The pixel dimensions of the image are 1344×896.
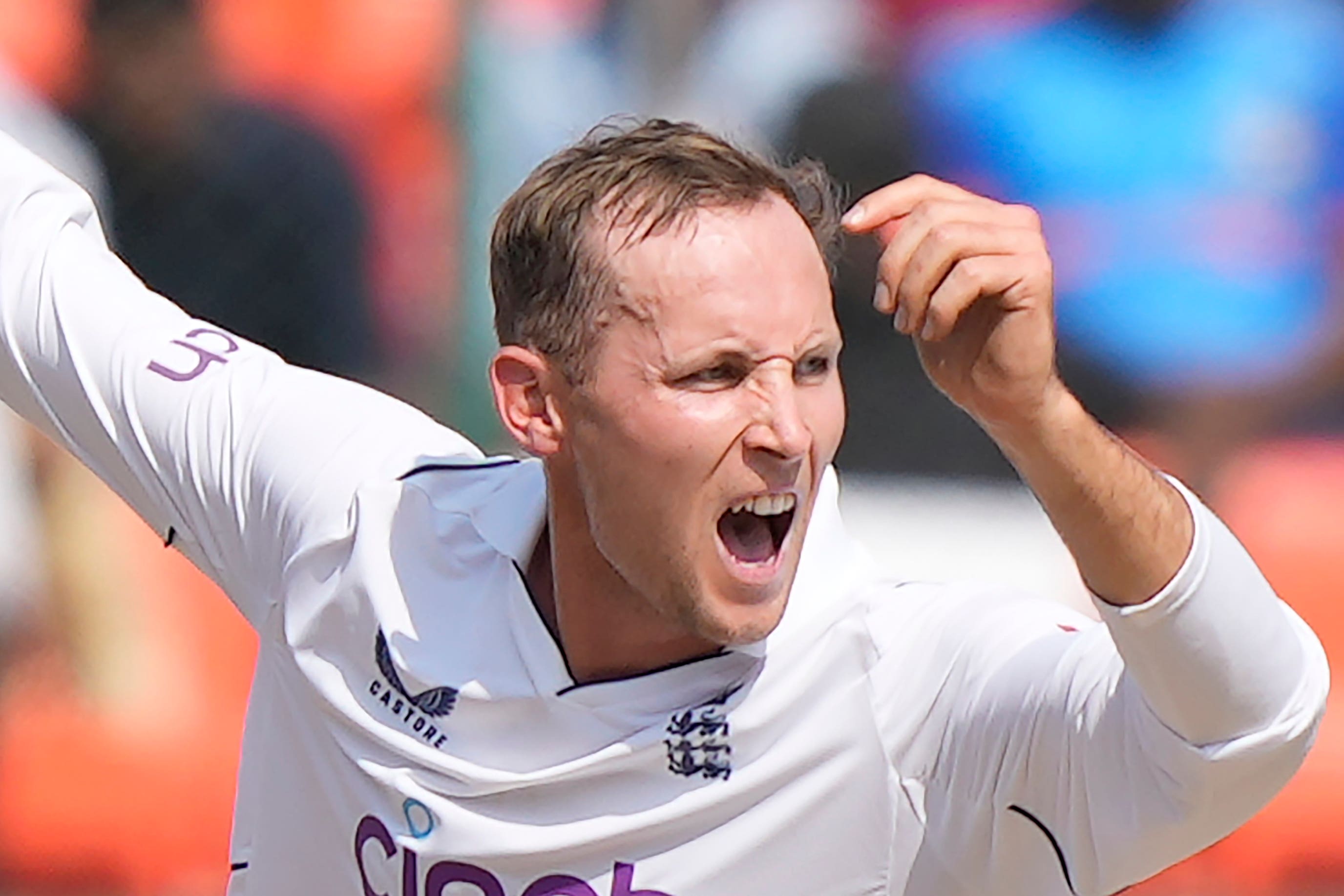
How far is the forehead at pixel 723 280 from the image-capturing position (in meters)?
2.31

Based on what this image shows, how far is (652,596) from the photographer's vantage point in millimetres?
2389

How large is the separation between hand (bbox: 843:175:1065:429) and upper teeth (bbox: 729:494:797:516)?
34cm

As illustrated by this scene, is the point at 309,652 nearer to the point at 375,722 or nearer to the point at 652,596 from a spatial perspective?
the point at 375,722

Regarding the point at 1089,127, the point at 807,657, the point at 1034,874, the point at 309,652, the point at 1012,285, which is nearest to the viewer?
the point at 1012,285

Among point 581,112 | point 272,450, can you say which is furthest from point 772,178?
point 581,112

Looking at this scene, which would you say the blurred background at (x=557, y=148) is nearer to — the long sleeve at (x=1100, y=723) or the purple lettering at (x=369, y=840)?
the purple lettering at (x=369, y=840)

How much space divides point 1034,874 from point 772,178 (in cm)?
81

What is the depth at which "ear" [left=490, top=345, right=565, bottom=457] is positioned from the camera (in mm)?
2516

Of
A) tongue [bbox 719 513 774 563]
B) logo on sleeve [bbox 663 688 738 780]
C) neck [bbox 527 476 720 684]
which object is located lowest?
logo on sleeve [bbox 663 688 738 780]

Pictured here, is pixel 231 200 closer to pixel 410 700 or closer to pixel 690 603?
pixel 410 700

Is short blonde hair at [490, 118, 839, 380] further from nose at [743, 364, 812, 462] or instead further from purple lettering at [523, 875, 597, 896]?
purple lettering at [523, 875, 597, 896]

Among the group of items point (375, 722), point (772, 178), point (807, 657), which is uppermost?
point (772, 178)

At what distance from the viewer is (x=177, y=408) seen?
9.23 feet

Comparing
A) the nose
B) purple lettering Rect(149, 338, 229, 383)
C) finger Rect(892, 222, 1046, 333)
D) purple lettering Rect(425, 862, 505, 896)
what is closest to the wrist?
finger Rect(892, 222, 1046, 333)
